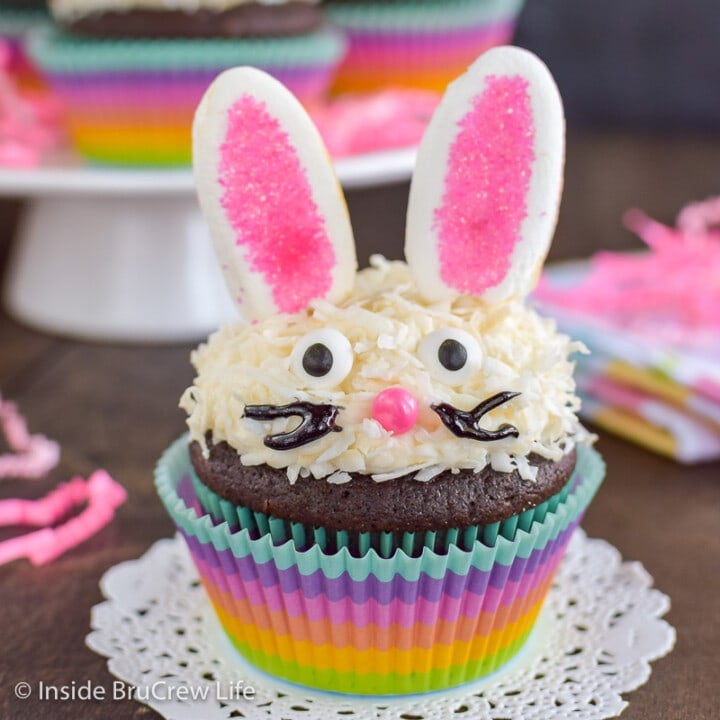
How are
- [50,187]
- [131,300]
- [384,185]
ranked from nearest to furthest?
[50,187] → [131,300] → [384,185]

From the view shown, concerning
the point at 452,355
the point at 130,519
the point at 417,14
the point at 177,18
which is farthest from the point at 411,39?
the point at 452,355

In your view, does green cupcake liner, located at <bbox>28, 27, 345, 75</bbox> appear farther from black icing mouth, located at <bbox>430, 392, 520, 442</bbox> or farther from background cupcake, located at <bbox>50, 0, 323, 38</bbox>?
black icing mouth, located at <bbox>430, 392, 520, 442</bbox>

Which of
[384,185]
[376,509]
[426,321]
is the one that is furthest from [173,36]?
[384,185]

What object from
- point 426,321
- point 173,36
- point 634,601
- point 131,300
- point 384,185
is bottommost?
point 384,185

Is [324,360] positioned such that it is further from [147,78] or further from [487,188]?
[147,78]

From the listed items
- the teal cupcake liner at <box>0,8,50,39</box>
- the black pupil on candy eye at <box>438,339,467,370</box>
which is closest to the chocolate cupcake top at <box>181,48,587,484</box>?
the black pupil on candy eye at <box>438,339,467,370</box>

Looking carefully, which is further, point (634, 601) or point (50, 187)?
point (50, 187)

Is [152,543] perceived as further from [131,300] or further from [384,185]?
[384,185]

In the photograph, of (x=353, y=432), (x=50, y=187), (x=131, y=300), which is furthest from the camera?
(x=131, y=300)
